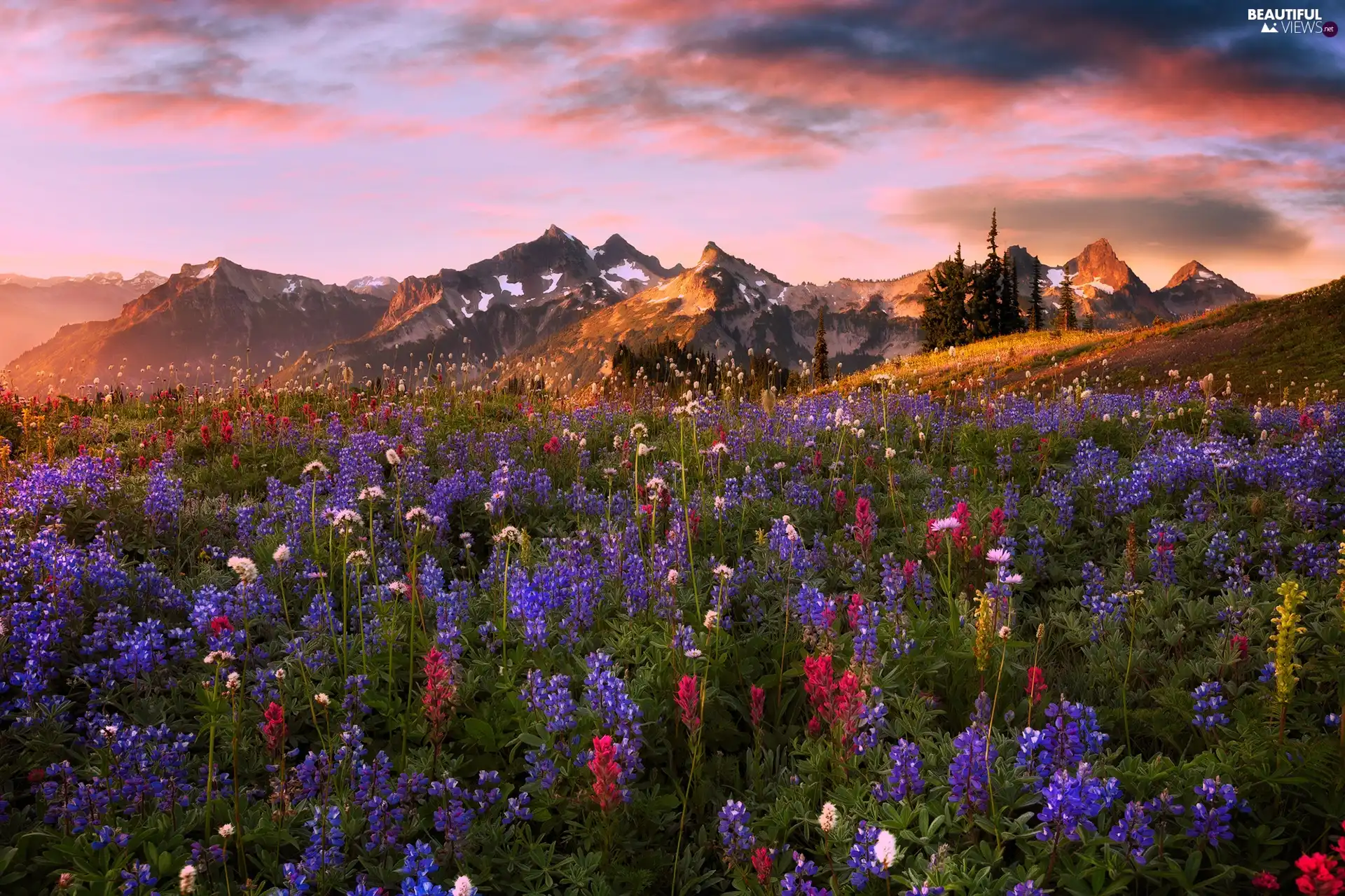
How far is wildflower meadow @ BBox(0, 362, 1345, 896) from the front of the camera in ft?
10.4

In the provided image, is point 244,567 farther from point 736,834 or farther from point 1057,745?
point 1057,745

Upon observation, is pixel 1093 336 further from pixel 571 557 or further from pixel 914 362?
pixel 571 557

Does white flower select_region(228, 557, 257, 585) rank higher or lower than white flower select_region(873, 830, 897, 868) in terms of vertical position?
higher

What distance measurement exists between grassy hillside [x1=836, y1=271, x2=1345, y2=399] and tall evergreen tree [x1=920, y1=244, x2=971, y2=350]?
4855 centimetres

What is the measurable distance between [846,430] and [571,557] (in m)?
5.97

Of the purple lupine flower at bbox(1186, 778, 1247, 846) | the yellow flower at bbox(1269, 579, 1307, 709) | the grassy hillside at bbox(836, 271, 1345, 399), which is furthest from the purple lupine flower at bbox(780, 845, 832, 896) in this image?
the grassy hillside at bbox(836, 271, 1345, 399)

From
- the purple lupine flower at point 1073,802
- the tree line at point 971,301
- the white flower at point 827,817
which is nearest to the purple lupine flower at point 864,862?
the white flower at point 827,817

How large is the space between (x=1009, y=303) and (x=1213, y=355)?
70729 millimetres

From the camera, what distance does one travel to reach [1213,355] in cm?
2577

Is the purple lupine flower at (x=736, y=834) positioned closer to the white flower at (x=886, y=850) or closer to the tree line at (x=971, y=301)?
the white flower at (x=886, y=850)

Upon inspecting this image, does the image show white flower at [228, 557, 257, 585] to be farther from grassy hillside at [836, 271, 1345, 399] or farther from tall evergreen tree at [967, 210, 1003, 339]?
tall evergreen tree at [967, 210, 1003, 339]

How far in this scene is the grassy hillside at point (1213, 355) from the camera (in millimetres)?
21469

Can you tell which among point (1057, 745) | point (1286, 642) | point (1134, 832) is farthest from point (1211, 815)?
point (1286, 642)

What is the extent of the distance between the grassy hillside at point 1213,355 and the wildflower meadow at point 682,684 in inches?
530
